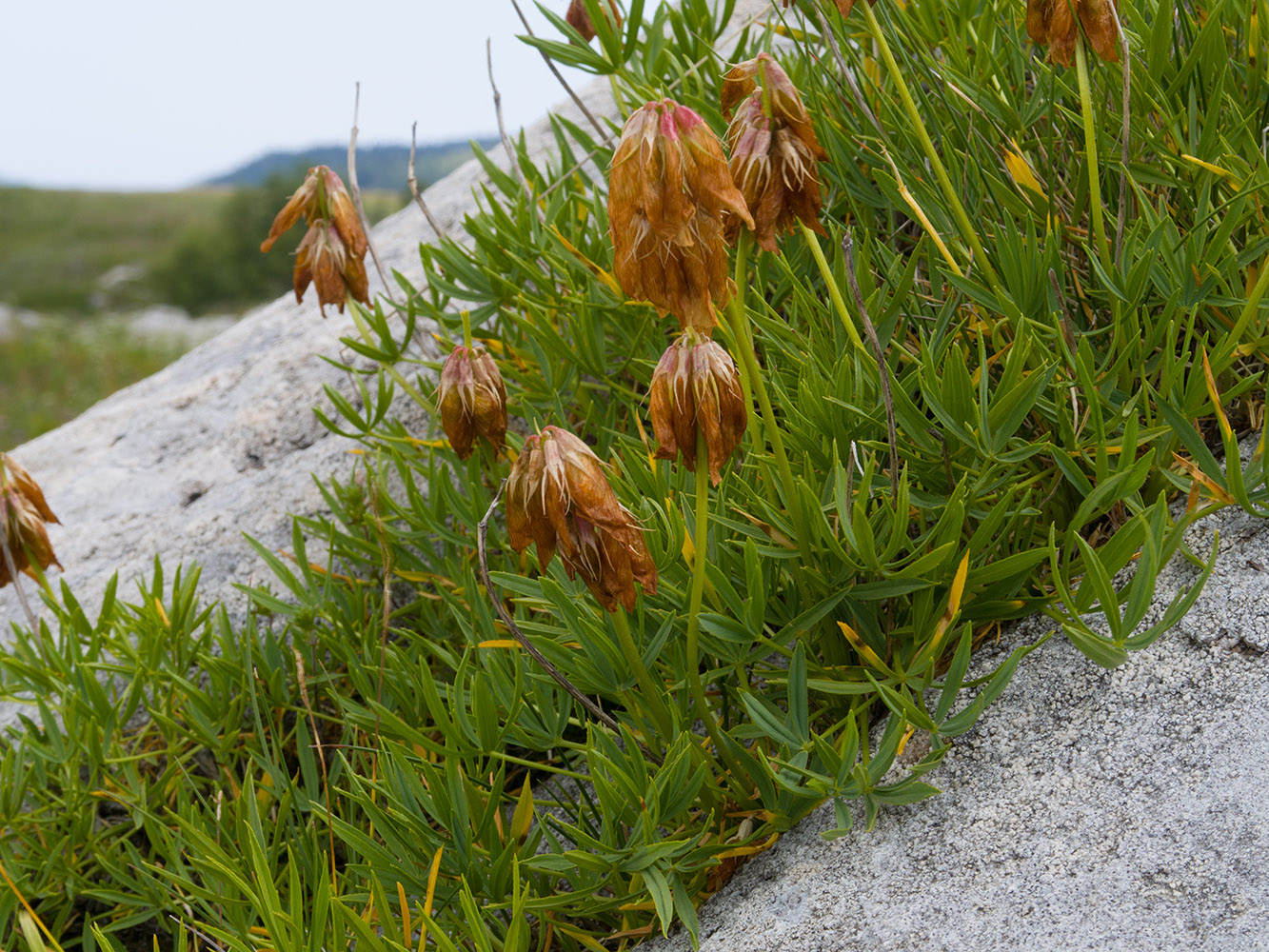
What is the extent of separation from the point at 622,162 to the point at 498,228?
1.33 metres

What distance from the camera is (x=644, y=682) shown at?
1.25 metres

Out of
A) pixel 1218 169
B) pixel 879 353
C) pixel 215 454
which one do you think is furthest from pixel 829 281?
pixel 215 454

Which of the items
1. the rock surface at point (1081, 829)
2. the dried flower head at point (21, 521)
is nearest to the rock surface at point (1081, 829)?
the rock surface at point (1081, 829)

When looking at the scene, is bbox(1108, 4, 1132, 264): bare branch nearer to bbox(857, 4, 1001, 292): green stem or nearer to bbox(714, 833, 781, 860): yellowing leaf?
bbox(857, 4, 1001, 292): green stem

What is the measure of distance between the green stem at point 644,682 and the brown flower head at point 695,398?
23cm

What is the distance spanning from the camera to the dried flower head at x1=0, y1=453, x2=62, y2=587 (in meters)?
2.04

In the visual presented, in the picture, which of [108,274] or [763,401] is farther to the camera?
[108,274]

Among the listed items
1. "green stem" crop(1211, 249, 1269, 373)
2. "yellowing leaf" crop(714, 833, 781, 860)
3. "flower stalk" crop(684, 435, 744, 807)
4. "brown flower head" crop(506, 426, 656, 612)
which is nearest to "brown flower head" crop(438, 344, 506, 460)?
"flower stalk" crop(684, 435, 744, 807)

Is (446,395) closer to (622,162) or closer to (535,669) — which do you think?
(535,669)

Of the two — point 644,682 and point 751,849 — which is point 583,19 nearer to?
point 644,682

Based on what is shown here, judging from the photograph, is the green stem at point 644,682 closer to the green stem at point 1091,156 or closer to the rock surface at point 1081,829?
the rock surface at point 1081,829

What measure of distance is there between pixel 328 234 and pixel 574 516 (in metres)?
1.28

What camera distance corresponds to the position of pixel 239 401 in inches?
121

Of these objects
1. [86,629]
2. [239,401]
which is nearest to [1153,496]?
[86,629]
